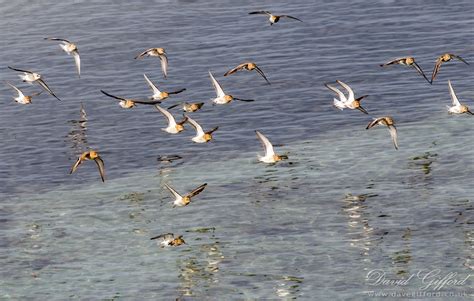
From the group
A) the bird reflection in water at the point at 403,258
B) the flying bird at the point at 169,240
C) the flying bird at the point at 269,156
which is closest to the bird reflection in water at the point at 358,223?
the bird reflection in water at the point at 403,258

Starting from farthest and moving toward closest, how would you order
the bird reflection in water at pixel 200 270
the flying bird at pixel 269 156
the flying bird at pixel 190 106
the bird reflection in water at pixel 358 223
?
the flying bird at pixel 190 106 < the flying bird at pixel 269 156 < the bird reflection in water at pixel 358 223 < the bird reflection in water at pixel 200 270

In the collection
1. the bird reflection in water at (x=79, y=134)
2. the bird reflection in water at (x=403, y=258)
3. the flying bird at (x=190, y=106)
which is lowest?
the bird reflection in water at (x=79, y=134)

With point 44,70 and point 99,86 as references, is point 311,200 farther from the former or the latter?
point 44,70

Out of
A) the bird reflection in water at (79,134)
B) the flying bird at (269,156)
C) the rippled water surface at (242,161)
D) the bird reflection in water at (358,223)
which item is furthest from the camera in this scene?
the bird reflection in water at (79,134)

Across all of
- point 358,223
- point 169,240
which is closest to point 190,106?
point 358,223

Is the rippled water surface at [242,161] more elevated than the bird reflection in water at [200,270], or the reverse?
the bird reflection in water at [200,270]

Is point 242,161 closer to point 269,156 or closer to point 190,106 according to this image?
point 269,156

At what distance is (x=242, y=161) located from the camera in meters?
72.2

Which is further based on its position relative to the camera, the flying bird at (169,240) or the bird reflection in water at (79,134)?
the bird reflection in water at (79,134)

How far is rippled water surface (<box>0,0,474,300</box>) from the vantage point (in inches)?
2205

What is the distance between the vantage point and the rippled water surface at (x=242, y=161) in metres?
56.0

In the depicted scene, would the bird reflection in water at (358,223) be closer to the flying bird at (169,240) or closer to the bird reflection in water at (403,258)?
the bird reflection in water at (403,258)

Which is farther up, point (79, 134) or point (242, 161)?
point (242, 161)

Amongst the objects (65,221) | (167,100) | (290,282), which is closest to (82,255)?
(65,221)
